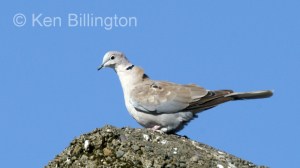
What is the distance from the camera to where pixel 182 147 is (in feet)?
60.8

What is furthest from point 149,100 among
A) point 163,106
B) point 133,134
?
point 133,134

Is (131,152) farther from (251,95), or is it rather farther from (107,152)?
(251,95)

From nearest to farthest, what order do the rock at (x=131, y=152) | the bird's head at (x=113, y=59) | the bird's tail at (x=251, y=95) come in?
the rock at (x=131, y=152) < the bird's tail at (x=251, y=95) < the bird's head at (x=113, y=59)

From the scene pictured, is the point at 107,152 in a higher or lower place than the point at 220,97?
lower

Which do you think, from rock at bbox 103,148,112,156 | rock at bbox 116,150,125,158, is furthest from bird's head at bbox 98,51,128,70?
rock at bbox 116,150,125,158

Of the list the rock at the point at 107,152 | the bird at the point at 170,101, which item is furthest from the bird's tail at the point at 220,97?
the rock at the point at 107,152

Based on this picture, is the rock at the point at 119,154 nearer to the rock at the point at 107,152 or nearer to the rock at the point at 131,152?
the rock at the point at 131,152

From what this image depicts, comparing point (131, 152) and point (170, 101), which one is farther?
point (170, 101)

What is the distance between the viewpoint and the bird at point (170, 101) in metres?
20.7

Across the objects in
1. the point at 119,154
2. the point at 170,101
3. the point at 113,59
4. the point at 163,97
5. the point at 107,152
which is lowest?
the point at 119,154

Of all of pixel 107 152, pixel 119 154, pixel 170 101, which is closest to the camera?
pixel 119 154

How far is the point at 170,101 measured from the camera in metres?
20.7

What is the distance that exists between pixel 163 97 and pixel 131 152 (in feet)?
12.9

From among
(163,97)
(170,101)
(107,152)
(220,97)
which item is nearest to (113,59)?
(163,97)
